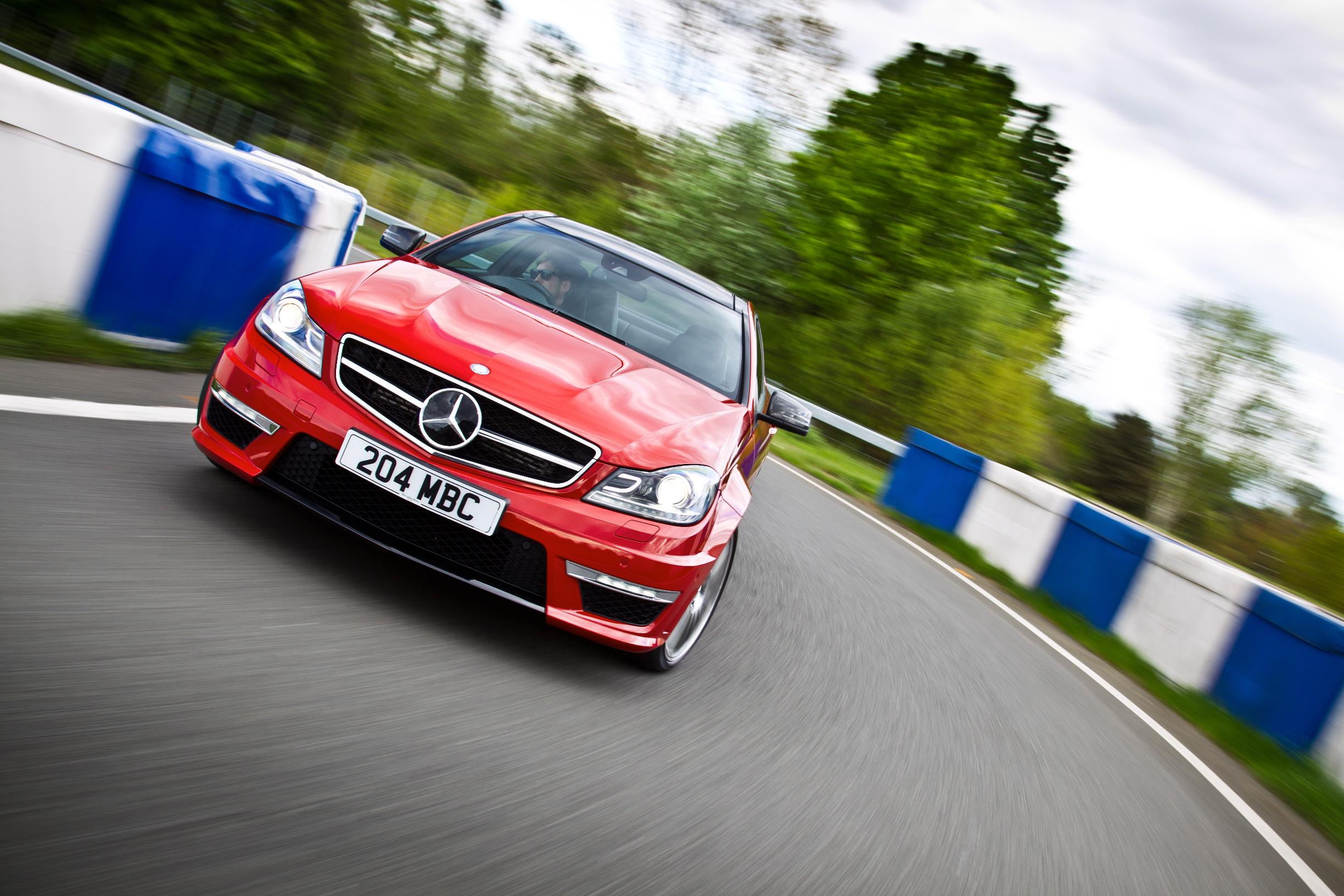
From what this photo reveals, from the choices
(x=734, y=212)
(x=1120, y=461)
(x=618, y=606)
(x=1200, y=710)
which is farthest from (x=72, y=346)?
(x=1120, y=461)

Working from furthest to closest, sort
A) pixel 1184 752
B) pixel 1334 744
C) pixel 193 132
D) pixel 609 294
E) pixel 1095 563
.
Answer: pixel 193 132 → pixel 1095 563 → pixel 1334 744 → pixel 1184 752 → pixel 609 294

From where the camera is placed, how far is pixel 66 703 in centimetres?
253

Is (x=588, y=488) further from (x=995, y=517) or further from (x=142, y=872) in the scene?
(x=995, y=517)

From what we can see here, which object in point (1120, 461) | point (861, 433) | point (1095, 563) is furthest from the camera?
point (1120, 461)

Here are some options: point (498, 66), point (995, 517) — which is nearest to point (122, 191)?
point (995, 517)

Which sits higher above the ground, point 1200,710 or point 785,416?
point 785,416

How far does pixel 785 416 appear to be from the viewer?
529cm

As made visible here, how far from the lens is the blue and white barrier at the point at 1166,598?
684 cm

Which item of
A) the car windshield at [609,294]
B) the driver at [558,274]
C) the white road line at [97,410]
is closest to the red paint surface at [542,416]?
the car windshield at [609,294]

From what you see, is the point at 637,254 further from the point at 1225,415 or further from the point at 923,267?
the point at 1225,415

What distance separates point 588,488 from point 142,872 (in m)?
1.85

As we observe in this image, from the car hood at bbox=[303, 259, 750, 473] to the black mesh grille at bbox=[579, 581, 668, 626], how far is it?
439 millimetres

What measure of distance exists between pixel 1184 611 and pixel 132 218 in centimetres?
738

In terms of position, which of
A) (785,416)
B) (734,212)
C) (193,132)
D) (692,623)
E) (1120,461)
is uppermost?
(734,212)
